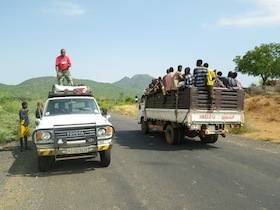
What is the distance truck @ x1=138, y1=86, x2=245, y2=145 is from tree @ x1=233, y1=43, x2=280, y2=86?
127 feet

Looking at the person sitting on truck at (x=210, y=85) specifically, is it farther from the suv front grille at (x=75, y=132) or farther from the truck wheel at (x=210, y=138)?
the suv front grille at (x=75, y=132)

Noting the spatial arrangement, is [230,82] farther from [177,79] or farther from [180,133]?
[180,133]

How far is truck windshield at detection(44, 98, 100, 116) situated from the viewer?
8.51 meters

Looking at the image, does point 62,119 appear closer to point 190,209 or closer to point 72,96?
point 72,96

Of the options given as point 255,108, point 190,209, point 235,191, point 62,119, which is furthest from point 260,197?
point 255,108

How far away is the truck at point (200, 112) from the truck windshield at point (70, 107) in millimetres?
3177

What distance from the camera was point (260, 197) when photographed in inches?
217

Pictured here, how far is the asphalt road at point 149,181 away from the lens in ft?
17.2

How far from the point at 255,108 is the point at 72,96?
892 inches

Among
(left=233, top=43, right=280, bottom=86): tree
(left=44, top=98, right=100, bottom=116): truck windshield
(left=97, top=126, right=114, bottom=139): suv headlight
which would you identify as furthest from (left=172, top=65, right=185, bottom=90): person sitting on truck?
(left=233, top=43, right=280, bottom=86): tree

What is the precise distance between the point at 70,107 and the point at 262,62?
44.2 m

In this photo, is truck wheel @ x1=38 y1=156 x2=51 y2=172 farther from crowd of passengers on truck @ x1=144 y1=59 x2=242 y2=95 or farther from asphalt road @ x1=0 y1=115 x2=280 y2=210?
crowd of passengers on truck @ x1=144 y1=59 x2=242 y2=95

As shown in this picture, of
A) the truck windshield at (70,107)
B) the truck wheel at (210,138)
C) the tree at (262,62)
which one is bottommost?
the truck wheel at (210,138)

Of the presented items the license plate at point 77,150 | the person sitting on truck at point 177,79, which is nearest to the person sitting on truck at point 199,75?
the person sitting on truck at point 177,79
